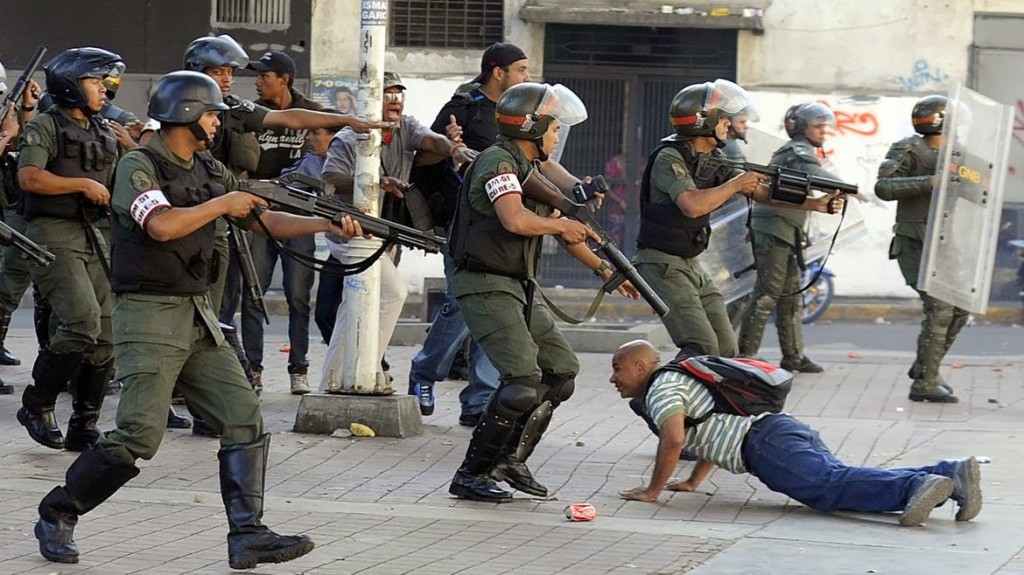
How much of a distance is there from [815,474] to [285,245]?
4.52 metres

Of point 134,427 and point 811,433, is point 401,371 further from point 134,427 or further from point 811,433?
point 134,427

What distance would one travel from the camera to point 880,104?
19.9 meters

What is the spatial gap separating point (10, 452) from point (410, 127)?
2.70 metres

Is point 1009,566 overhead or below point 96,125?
below

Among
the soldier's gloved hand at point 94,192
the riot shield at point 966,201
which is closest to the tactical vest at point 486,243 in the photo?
the soldier's gloved hand at point 94,192

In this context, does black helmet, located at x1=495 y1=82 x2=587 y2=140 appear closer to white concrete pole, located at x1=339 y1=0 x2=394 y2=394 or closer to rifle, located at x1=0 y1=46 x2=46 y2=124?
white concrete pole, located at x1=339 y1=0 x2=394 y2=394

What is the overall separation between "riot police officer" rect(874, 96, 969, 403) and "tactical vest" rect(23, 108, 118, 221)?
5.13 m

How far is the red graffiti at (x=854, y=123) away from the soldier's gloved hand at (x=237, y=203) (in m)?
14.6

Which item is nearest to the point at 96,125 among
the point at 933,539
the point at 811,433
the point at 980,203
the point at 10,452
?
the point at 10,452

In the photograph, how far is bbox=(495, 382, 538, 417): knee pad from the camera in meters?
7.30

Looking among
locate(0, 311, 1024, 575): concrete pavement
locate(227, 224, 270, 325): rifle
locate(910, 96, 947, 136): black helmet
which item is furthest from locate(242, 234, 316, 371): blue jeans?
locate(910, 96, 947, 136): black helmet

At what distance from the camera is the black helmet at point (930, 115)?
11.3 metres

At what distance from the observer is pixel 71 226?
8422 mm

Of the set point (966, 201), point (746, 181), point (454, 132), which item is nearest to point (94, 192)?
point (454, 132)
